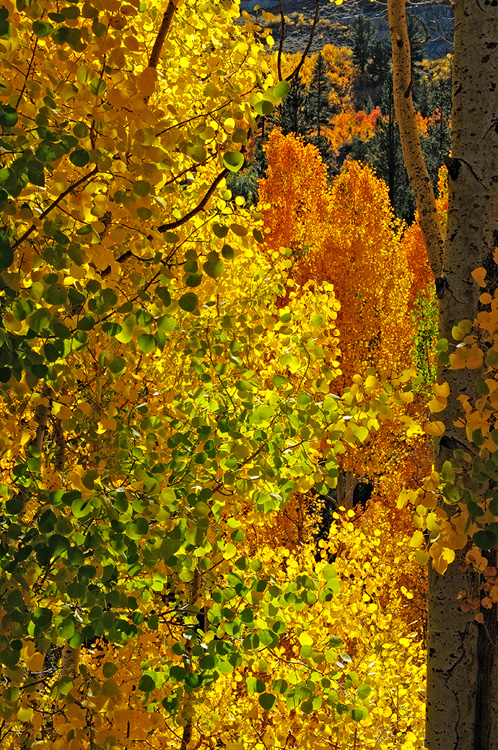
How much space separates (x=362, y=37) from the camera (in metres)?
82.8

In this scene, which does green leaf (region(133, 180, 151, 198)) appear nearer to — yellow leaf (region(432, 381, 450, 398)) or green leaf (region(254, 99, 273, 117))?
green leaf (region(254, 99, 273, 117))

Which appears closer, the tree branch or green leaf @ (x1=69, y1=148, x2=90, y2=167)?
green leaf @ (x1=69, y1=148, x2=90, y2=167)

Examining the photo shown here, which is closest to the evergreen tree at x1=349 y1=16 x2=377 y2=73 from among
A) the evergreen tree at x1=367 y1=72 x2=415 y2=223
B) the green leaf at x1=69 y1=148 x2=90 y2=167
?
the evergreen tree at x1=367 y1=72 x2=415 y2=223

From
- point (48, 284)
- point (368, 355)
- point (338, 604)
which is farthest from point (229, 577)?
point (368, 355)

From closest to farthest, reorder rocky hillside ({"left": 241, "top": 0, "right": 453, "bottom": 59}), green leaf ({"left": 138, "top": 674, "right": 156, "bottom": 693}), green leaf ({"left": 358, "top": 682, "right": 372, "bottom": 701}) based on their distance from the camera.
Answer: green leaf ({"left": 138, "top": 674, "right": 156, "bottom": 693}) → green leaf ({"left": 358, "top": 682, "right": 372, "bottom": 701}) → rocky hillside ({"left": 241, "top": 0, "right": 453, "bottom": 59})

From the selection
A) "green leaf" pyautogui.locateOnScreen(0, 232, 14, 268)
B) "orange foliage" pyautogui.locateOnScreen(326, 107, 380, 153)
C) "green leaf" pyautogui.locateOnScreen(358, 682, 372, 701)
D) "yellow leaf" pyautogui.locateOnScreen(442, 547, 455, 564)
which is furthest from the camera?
"orange foliage" pyautogui.locateOnScreen(326, 107, 380, 153)

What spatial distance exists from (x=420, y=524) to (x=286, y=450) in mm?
637

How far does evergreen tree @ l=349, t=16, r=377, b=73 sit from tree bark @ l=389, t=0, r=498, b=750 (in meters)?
87.4

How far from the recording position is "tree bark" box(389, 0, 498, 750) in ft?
7.61

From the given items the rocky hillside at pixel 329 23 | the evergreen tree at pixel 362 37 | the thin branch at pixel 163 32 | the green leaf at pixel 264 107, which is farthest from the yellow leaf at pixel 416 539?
the rocky hillside at pixel 329 23

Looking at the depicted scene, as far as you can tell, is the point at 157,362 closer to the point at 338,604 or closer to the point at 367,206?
the point at 338,604

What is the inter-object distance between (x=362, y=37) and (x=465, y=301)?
92042 millimetres

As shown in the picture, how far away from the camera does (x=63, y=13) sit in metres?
1.68

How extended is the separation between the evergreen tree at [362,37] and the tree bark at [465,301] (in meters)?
87.4
